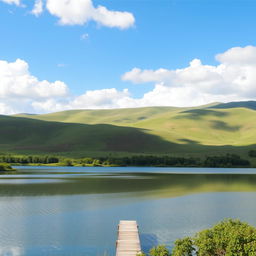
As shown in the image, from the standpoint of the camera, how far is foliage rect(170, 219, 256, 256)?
22.4m

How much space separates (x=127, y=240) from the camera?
34.8 meters

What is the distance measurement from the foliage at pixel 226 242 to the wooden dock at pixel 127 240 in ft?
21.1

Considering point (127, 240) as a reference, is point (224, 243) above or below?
above

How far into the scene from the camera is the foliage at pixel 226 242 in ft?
73.6

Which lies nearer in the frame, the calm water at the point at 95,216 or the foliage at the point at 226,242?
the foliage at the point at 226,242

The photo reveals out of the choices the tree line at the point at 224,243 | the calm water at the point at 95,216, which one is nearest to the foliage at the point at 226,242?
the tree line at the point at 224,243

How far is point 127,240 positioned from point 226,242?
13.1 meters

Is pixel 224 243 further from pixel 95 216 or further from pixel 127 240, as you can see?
pixel 95 216

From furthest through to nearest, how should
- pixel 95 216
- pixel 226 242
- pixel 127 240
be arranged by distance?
1. pixel 95 216
2. pixel 127 240
3. pixel 226 242

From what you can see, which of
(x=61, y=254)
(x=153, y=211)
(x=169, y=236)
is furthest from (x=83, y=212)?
(x=61, y=254)

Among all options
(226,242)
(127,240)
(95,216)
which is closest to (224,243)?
(226,242)

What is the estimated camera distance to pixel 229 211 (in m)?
51.9

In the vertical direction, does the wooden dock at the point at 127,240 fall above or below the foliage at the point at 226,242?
below

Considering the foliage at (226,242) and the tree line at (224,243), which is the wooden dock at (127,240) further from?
the foliage at (226,242)
